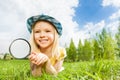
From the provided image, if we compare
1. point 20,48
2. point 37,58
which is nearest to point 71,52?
point 20,48

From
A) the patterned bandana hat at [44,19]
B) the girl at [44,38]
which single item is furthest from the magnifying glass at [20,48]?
the patterned bandana hat at [44,19]

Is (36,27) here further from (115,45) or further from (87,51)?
(87,51)

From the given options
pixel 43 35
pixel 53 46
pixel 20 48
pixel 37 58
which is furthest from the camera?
pixel 53 46

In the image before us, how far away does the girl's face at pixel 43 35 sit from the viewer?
14.7 ft

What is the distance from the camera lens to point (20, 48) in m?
4.26

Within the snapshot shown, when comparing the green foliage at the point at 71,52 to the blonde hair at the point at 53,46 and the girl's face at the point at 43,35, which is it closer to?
the blonde hair at the point at 53,46

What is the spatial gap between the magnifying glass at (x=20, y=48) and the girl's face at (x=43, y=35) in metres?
0.24

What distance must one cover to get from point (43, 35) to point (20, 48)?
0.40 m

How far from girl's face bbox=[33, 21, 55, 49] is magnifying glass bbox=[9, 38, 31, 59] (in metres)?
0.24

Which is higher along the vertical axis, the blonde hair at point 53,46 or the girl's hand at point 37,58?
the blonde hair at point 53,46

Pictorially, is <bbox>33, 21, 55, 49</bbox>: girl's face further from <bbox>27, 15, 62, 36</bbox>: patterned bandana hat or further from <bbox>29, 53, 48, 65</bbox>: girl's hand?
<bbox>29, 53, 48, 65</bbox>: girl's hand

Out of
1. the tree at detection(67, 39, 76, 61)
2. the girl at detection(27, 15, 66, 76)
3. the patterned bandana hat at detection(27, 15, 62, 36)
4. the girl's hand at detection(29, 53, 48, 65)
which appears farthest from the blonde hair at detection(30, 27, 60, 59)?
the tree at detection(67, 39, 76, 61)

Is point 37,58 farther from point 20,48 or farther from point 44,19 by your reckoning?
point 44,19

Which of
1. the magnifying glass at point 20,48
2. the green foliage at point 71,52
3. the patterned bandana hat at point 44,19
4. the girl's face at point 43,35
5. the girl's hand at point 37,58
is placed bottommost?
the green foliage at point 71,52
